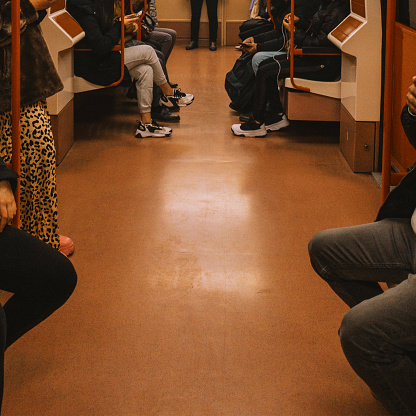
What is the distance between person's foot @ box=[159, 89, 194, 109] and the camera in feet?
20.4

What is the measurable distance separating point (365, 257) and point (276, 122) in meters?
4.07

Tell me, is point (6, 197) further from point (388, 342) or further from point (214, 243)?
point (214, 243)

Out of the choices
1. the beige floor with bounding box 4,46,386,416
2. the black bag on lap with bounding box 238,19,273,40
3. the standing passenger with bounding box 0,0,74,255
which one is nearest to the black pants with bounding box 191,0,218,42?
the black bag on lap with bounding box 238,19,273,40

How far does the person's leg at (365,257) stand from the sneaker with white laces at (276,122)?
3.90m

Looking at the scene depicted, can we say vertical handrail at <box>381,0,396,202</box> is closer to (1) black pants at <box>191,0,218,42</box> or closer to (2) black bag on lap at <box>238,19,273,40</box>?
(2) black bag on lap at <box>238,19,273,40</box>

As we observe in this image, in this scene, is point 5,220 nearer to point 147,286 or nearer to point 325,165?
point 147,286

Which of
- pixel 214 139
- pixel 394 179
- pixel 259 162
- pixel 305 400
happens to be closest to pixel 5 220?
pixel 305 400

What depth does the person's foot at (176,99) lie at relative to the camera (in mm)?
6227

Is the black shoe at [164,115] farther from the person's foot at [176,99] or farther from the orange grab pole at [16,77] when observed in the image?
the orange grab pole at [16,77]

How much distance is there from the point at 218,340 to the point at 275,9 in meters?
4.36

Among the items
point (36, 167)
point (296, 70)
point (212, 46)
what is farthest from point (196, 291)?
point (212, 46)

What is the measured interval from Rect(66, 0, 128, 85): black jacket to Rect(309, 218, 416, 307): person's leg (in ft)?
11.6

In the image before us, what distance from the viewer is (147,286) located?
290 cm

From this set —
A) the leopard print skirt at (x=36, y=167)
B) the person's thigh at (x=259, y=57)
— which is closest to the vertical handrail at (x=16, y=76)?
the leopard print skirt at (x=36, y=167)
